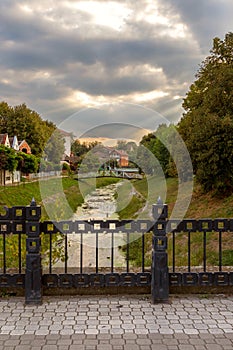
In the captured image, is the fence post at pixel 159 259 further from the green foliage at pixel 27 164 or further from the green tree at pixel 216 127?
the green foliage at pixel 27 164

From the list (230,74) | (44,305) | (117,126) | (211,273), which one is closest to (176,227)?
(211,273)

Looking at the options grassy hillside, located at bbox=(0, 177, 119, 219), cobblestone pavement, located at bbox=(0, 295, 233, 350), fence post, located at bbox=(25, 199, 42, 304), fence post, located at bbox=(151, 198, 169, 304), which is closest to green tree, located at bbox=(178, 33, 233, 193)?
grassy hillside, located at bbox=(0, 177, 119, 219)

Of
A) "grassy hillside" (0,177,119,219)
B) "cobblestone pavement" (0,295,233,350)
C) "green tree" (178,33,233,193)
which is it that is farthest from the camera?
"grassy hillside" (0,177,119,219)

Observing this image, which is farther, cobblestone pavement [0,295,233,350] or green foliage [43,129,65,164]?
green foliage [43,129,65,164]

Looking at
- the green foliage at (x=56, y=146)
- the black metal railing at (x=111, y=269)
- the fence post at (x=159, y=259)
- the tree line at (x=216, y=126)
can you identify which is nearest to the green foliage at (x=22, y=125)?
the green foliage at (x=56, y=146)

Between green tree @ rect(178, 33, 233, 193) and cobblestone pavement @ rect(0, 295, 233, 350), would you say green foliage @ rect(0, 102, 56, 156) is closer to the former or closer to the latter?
green tree @ rect(178, 33, 233, 193)

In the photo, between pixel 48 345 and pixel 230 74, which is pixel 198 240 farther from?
pixel 48 345

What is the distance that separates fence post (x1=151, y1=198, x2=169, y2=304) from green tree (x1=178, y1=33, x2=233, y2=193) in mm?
11045

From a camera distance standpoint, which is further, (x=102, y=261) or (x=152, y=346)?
(x=102, y=261)

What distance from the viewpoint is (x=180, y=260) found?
11.0m

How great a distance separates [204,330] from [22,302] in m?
2.37

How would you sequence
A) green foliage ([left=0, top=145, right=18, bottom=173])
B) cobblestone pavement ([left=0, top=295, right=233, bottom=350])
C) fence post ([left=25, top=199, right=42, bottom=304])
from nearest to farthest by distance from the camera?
cobblestone pavement ([left=0, top=295, right=233, bottom=350])
fence post ([left=25, top=199, right=42, bottom=304])
green foliage ([left=0, top=145, right=18, bottom=173])

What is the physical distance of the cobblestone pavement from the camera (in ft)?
12.5

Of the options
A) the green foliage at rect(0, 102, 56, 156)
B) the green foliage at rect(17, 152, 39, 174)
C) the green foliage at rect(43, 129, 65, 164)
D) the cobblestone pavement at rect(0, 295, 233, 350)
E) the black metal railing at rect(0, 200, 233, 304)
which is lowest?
the cobblestone pavement at rect(0, 295, 233, 350)
